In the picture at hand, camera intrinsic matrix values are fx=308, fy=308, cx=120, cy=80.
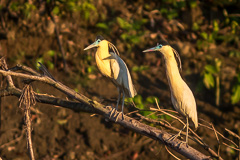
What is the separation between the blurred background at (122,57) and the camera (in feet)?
14.1

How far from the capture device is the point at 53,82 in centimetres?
210

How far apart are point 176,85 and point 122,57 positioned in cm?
313

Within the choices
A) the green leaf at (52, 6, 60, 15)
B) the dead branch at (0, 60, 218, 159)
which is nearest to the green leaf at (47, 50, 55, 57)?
the green leaf at (52, 6, 60, 15)

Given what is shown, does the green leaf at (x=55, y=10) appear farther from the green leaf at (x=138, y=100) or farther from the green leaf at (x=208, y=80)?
the green leaf at (x=208, y=80)

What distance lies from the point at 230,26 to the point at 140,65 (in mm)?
1840

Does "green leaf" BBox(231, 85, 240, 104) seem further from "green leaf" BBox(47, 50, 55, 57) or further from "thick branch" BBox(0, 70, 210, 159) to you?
"green leaf" BBox(47, 50, 55, 57)

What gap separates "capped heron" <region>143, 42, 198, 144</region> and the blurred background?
2.01 metres

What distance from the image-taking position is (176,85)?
2.08 metres

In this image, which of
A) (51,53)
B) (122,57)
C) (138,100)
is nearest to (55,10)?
(51,53)

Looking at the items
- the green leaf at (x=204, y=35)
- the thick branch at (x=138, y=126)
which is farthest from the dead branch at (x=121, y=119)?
the green leaf at (x=204, y=35)

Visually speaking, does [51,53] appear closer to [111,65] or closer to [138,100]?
[138,100]

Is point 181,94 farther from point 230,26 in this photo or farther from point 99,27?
point 230,26

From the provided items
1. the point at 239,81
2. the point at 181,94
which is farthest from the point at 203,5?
the point at 181,94

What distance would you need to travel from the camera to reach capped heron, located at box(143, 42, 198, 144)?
2.03 meters
